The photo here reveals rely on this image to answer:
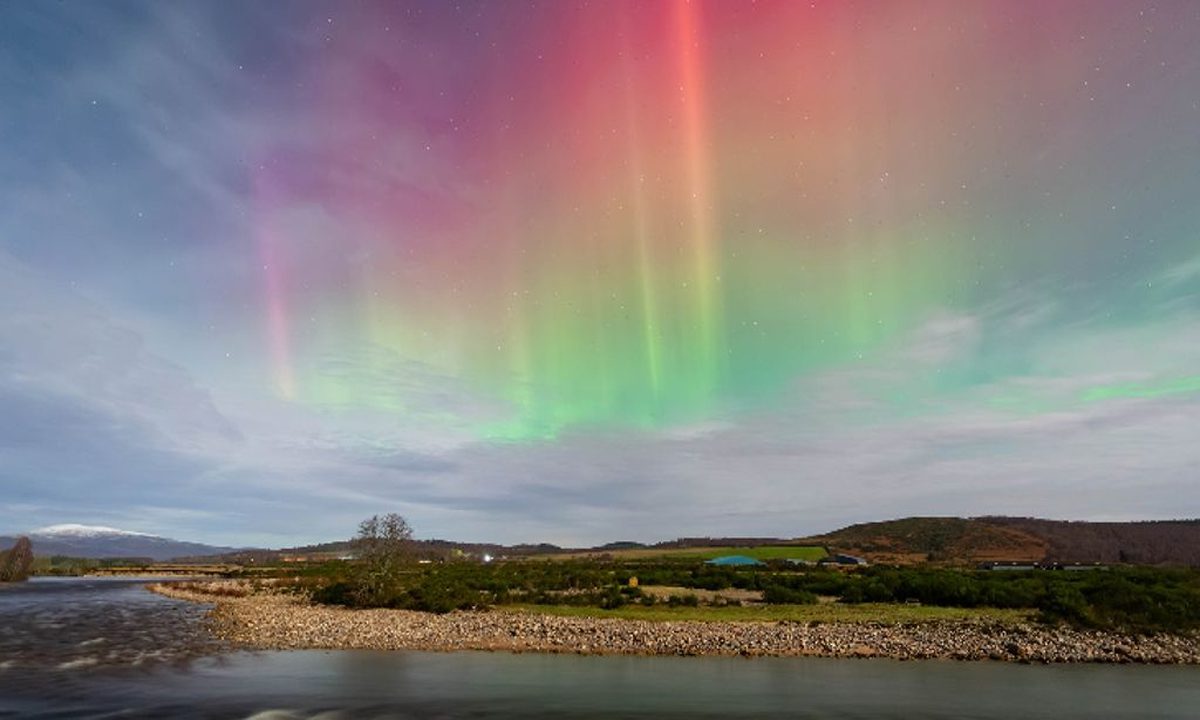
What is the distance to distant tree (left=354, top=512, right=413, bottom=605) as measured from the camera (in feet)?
191

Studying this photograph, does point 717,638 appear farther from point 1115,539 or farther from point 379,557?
point 1115,539

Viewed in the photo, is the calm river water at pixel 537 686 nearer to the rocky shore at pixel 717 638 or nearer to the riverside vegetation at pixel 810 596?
the rocky shore at pixel 717 638

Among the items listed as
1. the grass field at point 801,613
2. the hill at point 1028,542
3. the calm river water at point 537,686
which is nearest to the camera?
the calm river water at point 537,686

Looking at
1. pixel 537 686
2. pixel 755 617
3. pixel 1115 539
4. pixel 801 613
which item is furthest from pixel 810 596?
pixel 1115 539

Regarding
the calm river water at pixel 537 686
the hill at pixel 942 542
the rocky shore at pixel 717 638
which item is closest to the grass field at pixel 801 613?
the rocky shore at pixel 717 638

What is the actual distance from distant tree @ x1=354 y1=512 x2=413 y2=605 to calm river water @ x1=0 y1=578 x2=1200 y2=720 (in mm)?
21248

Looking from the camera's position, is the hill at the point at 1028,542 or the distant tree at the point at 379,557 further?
the hill at the point at 1028,542

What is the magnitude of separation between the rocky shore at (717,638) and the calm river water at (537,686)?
6.01ft

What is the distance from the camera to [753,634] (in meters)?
39.3

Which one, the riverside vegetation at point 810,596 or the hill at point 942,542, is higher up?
the hill at point 942,542

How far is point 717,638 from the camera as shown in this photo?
1500 inches

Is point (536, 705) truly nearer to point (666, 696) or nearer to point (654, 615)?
point (666, 696)

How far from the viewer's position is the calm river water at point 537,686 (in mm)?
22656

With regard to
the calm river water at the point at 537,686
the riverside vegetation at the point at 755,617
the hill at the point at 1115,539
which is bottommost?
the calm river water at the point at 537,686
